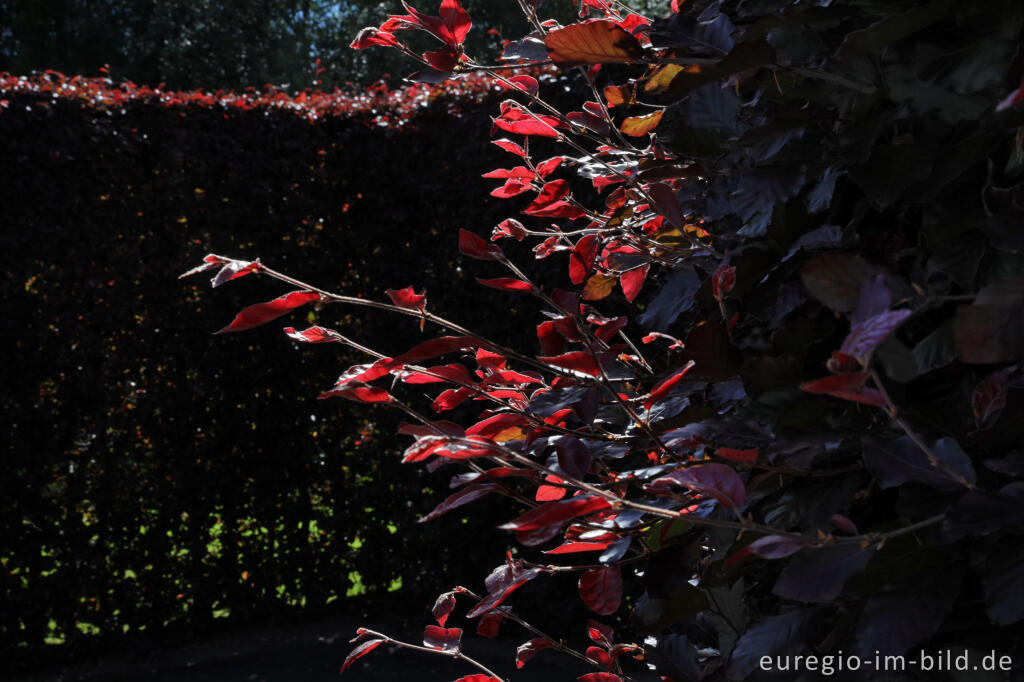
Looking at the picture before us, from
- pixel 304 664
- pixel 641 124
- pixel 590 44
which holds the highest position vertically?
pixel 590 44

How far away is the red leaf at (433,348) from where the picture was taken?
1080 mm

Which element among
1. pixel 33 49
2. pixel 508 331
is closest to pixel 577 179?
pixel 508 331

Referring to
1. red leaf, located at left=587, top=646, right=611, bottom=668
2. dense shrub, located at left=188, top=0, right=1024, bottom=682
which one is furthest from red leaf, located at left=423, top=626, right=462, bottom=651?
red leaf, located at left=587, top=646, right=611, bottom=668

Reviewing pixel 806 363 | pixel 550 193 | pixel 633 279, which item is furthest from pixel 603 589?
pixel 550 193

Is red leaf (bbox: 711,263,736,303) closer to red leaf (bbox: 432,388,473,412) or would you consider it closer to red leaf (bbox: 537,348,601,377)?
red leaf (bbox: 537,348,601,377)

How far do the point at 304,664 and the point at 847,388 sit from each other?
15.5 ft

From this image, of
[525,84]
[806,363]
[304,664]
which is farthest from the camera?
[304,664]

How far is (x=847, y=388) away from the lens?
71 centimetres

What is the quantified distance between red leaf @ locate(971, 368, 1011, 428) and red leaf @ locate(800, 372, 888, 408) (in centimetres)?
14

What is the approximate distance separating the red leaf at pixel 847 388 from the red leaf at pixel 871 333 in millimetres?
26

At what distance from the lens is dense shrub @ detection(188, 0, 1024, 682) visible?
30.6 inches

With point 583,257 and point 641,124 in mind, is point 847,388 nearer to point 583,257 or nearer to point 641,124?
point 583,257

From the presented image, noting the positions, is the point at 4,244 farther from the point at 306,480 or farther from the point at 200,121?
the point at 306,480

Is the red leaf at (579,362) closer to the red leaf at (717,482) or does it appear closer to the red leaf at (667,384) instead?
the red leaf at (667,384)
